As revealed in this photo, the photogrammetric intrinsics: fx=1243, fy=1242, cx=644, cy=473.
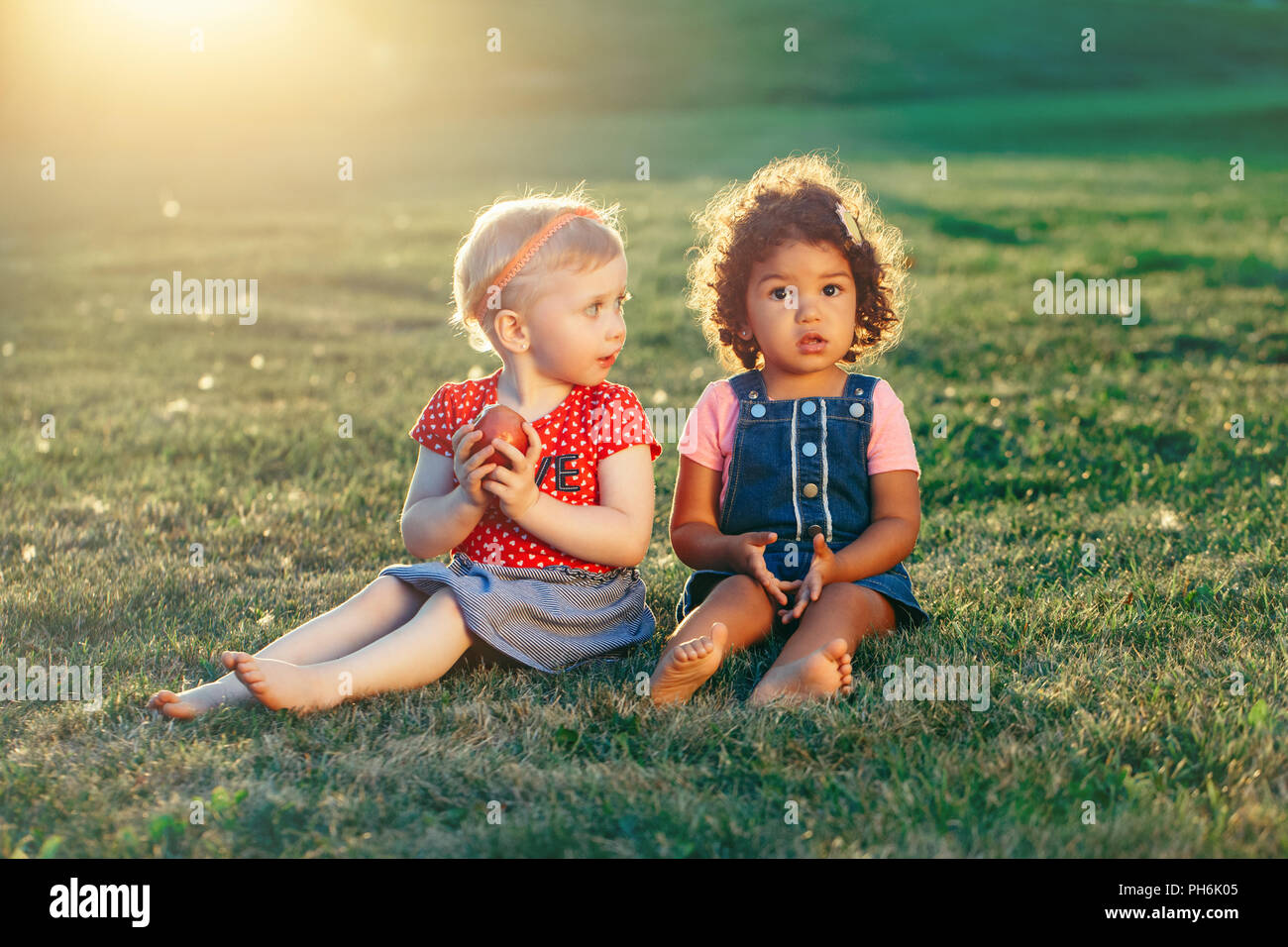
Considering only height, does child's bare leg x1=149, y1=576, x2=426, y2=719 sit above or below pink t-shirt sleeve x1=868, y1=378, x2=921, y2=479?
below

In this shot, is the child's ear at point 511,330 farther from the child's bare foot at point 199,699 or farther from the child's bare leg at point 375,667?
the child's bare foot at point 199,699

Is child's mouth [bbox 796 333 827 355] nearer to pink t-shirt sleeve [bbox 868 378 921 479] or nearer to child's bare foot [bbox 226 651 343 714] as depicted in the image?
pink t-shirt sleeve [bbox 868 378 921 479]

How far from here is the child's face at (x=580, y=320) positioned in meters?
3.54

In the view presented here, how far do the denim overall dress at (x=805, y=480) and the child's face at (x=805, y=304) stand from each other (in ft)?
0.52

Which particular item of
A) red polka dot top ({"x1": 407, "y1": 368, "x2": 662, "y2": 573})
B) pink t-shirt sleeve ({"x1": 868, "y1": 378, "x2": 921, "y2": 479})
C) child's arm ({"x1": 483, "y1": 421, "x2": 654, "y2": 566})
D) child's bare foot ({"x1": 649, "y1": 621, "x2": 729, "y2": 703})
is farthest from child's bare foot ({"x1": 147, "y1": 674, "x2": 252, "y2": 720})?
pink t-shirt sleeve ({"x1": 868, "y1": 378, "x2": 921, "y2": 479})

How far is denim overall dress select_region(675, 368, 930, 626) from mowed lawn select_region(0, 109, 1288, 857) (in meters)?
0.32

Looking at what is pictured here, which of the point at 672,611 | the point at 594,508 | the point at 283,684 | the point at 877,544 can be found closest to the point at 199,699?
the point at 283,684

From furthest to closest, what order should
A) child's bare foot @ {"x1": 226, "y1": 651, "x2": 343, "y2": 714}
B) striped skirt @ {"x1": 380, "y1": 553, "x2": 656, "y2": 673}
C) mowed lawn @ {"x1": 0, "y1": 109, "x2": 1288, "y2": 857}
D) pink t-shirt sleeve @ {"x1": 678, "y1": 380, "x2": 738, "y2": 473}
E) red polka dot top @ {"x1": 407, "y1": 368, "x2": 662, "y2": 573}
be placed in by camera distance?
1. pink t-shirt sleeve @ {"x1": 678, "y1": 380, "x2": 738, "y2": 473}
2. red polka dot top @ {"x1": 407, "y1": 368, "x2": 662, "y2": 573}
3. striped skirt @ {"x1": 380, "y1": 553, "x2": 656, "y2": 673}
4. child's bare foot @ {"x1": 226, "y1": 651, "x2": 343, "y2": 714}
5. mowed lawn @ {"x1": 0, "y1": 109, "x2": 1288, "y2": 857}

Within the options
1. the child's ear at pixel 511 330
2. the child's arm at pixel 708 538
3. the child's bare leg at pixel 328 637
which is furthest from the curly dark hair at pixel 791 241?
the child's bare leg at pixel 328 637

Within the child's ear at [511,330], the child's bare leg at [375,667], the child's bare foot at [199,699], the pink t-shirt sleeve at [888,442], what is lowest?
the child's bare foot at [199,699]

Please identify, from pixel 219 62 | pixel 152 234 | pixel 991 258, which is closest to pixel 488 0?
pixel 219 62

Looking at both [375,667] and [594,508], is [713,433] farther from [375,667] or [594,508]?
[375,667]

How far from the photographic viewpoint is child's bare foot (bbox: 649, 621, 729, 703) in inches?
126
